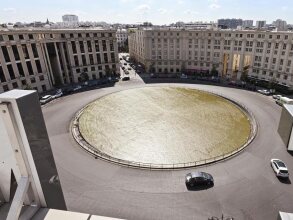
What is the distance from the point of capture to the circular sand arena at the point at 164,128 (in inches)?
1549

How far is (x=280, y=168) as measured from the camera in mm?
32156

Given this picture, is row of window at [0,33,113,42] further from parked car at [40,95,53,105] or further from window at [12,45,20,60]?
parked car at [40,95,53,105]

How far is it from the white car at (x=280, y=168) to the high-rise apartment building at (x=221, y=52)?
153ft

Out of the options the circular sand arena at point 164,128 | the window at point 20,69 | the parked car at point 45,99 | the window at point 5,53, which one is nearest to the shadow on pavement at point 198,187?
the circular sand arena at point 164,128

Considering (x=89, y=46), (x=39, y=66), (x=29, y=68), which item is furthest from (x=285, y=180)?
(x=89, y=46)

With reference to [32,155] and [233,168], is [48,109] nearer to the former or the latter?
[233,168]

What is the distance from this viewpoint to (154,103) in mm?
62094

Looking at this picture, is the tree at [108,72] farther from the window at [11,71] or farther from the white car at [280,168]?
the white car at [280,168]

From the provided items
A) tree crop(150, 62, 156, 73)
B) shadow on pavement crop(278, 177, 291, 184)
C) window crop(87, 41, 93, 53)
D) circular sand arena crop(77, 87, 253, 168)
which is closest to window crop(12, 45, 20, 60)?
window crop(87, 41, 93, 53)

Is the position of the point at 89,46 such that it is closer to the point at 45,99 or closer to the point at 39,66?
the point at 39,66

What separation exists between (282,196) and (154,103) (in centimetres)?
3928

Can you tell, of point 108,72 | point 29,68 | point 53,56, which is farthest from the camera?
point 108,72

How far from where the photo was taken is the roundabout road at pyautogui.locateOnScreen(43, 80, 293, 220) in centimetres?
2700

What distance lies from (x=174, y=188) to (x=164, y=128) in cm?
1882
